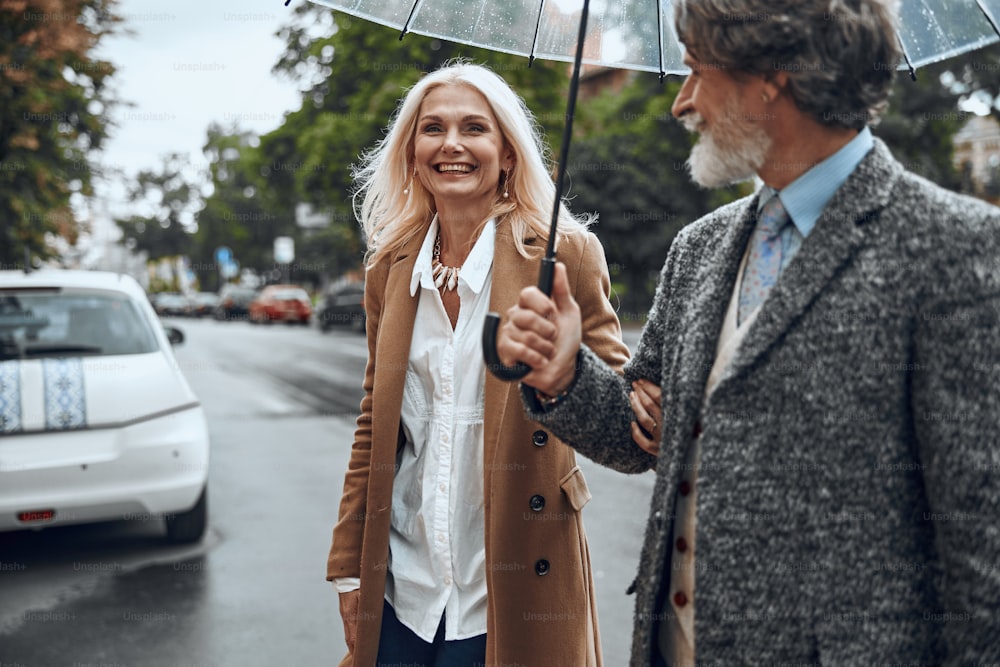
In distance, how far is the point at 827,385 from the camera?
1.36m

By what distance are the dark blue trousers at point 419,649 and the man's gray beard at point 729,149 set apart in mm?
1282

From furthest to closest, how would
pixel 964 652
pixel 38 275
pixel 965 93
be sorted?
pixel 965 93 < pixel 38 275 < pixel 964 652

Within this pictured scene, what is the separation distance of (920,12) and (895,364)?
3.78 ft

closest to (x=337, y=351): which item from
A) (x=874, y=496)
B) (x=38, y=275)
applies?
(x=38, y=275)

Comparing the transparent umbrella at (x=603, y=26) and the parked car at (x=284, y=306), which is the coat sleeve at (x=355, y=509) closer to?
the transparent umbrella at (x=603, y=26)

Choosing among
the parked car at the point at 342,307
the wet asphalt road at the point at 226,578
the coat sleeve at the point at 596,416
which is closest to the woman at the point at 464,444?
the coat sleeve at the point at 596,416

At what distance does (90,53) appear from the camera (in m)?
13.0

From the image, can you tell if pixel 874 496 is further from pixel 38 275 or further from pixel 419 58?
pixel 419 58

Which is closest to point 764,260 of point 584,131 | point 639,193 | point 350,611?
point 350,611

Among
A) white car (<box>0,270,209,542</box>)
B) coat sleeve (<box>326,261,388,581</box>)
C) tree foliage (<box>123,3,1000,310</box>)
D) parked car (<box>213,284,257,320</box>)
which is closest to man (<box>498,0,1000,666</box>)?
coat sleeve (<box>326,261,388,581</box>)

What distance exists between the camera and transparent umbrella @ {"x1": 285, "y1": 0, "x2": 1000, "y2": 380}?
2.10 meters

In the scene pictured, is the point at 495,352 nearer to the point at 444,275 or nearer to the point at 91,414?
the point at 444,275

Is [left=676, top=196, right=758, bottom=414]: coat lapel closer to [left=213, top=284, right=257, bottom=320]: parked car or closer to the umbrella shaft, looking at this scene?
the umbrella shaft

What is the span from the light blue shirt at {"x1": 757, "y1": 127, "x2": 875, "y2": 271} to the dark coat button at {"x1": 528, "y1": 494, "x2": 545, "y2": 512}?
959mm
